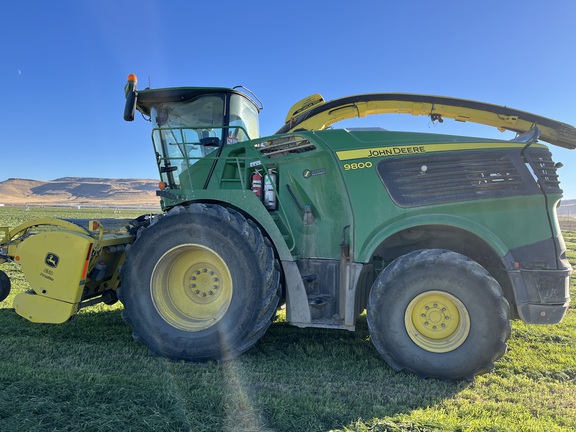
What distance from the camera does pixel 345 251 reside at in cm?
385

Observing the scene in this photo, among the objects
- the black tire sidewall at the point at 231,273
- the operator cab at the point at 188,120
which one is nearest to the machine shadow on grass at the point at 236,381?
the black tire sidewall at the point at 231,273

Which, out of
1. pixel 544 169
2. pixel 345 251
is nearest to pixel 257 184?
pixel 345 251

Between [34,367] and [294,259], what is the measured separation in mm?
2545

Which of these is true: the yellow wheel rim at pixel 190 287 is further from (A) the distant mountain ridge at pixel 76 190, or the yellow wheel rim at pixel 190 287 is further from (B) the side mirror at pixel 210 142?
(A) the distant mountain ridge at pixel 76 190

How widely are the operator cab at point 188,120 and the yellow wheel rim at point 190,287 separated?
1.13 metres

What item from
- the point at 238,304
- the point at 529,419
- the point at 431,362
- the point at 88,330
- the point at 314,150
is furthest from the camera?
the point at 88,330

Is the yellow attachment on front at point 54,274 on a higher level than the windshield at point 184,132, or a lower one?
lower

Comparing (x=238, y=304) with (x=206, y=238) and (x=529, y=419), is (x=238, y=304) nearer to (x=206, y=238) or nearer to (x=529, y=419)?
(x=206, y=238)

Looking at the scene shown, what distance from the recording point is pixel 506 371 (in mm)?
3727

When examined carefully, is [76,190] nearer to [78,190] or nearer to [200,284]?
[78,190]

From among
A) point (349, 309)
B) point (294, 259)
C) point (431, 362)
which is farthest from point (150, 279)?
point (431, 362)

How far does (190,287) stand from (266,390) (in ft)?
4.55

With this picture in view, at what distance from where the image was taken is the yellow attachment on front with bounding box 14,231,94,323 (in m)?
3.99

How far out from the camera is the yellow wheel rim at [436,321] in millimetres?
3459
